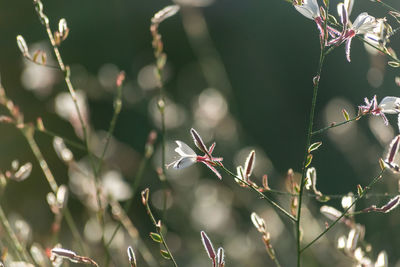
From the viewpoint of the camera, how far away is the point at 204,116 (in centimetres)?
167

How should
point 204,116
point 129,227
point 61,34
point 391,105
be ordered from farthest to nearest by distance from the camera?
point 204,116, point 129,227, point 61,34, point 391,105

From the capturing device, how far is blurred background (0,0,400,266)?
1402 millimetres

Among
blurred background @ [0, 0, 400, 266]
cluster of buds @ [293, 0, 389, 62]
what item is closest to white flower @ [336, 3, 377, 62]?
cluster of buds @ [293, 0, 389, 62]

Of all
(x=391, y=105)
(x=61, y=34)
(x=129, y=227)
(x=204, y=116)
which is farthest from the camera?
(x=204, y=116)

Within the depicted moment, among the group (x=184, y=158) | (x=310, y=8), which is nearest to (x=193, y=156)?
(x=184, y=158)

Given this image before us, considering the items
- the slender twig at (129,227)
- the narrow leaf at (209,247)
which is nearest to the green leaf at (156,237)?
the narrow leaf at (209,247)

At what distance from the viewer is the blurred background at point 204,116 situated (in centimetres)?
140

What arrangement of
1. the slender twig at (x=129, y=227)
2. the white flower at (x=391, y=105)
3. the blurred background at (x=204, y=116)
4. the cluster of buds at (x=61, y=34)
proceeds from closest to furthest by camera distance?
the white flower at (x=391, y=105)
the cluster of buds at (x=61, y=34)
the slender twig at (x=129, y=227)
the blurred background at (x=204, y=116)

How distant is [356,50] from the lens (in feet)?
8.43

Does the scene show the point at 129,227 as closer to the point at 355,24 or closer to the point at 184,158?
the point at 184,158

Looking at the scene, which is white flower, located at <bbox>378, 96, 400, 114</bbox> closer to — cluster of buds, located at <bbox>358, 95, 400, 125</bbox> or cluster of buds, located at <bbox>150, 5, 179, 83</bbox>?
cluster of buds, located at <bbox>358, 95, 400, 125</bbox>

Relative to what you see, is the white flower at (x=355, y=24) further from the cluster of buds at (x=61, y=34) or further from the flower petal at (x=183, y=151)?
the cluster of buds at (x=61, y=34)

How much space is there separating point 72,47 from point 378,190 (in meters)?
2.23

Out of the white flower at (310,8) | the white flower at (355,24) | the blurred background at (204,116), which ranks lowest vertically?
the blurred background at (204,116)
